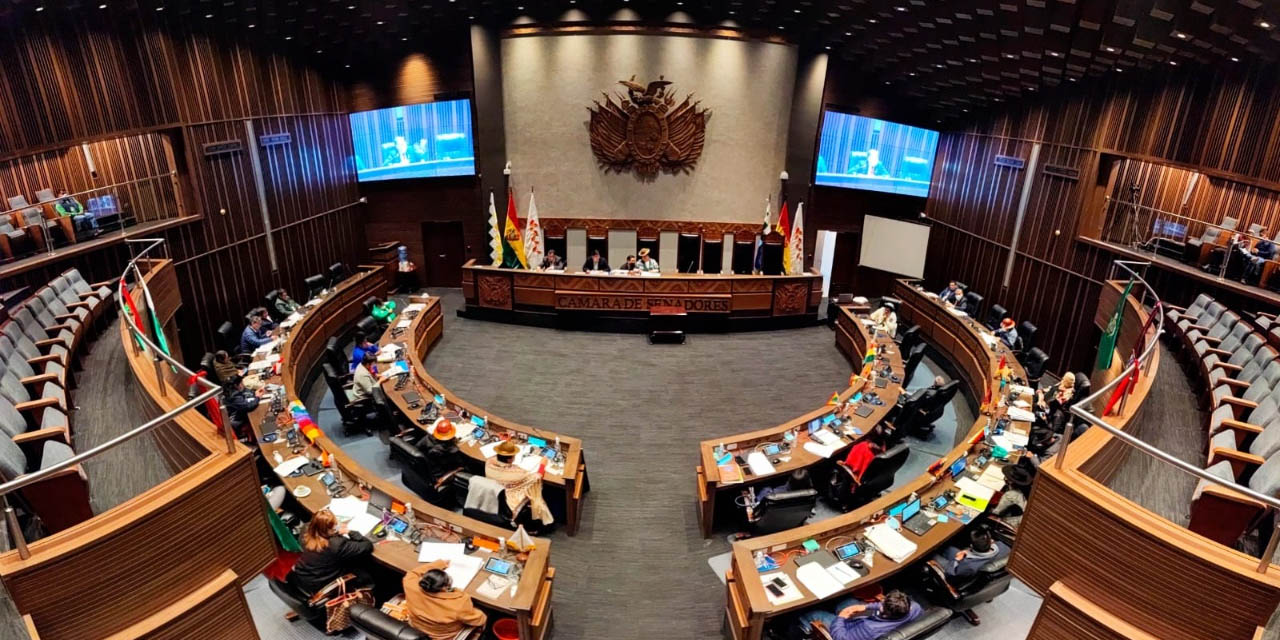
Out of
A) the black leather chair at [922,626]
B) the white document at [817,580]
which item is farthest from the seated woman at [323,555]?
the black leather chair at [922,626]

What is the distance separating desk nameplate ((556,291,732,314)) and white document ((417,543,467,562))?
656 centimetres

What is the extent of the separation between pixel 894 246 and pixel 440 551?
37.0 feet

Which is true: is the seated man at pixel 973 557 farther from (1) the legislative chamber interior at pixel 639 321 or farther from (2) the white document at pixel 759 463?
(2) the white document at pixel 759 463

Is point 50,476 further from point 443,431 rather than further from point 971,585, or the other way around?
point 971,585

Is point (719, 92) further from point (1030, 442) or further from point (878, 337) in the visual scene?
point (1030, 442)

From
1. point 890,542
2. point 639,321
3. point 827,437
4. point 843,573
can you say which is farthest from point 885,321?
point 843,573

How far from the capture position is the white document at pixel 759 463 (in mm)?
5902

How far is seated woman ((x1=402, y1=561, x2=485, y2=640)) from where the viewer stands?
4.11 metres

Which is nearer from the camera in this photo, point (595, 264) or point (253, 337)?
point (253, 337)

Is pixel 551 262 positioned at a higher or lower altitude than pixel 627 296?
higher

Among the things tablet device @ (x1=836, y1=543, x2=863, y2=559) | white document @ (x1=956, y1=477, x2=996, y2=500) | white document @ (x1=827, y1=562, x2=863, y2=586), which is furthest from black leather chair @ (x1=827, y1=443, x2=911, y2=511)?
white document @ (x1=827, y1=562, x2=863, y2=586)

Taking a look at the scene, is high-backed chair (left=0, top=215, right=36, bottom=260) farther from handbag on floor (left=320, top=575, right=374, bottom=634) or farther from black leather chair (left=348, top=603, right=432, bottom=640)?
black leather chair (left=348, top=603, right=432, bottom=640)

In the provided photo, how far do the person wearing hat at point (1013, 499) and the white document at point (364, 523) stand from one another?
531 cm

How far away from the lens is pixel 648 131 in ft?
39.4
